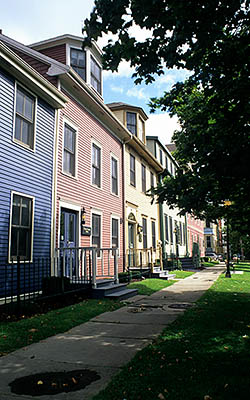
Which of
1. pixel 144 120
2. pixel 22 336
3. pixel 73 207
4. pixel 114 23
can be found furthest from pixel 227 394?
pixel 144 120

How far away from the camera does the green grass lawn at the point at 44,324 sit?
4.97 metres

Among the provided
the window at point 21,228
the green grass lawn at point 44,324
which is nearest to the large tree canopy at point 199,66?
the green grass lawn at point 44,324

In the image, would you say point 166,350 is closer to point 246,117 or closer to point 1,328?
point 1,328

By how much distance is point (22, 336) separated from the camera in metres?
5.24

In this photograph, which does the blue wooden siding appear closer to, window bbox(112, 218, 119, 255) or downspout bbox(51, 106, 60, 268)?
downspout bbox(51, 106, 60, 268)

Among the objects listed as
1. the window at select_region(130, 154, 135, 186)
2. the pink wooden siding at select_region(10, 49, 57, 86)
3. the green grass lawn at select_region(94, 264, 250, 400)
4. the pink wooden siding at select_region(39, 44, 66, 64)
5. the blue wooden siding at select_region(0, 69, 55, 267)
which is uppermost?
the pink wooden siding at select_region(39, 44, 66, 64)

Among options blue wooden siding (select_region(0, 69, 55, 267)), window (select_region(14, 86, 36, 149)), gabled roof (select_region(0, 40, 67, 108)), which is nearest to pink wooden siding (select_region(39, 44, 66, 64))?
gabled roof (select_region(0, 40, 67, 108))

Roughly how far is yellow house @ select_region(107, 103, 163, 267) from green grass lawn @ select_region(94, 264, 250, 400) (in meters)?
10.0

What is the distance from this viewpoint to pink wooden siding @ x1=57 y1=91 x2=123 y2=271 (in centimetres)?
1118

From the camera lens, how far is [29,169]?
366 inches

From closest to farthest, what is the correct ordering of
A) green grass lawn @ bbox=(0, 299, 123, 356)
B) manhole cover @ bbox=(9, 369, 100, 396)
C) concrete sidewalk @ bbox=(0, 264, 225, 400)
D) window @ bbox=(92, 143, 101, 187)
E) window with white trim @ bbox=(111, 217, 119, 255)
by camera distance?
1. manhole cover @ bbox=(9, 369, 100, 396)
2. concrete sidewalk @ bbox=(0, 264, 225, 400)
3. green grass lawn @ bbox=(0, 299, 123, 356)
4. window @ bbox=(92, 143, 101, 187)
5. window with white trim @ bbox=(111, 217, 119, 255)

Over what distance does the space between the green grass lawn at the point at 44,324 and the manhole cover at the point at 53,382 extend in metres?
1.15

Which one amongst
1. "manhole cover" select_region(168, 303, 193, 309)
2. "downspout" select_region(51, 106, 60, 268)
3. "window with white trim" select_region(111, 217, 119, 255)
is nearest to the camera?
"manhole cover" select_region(168, 303, 193, 309)

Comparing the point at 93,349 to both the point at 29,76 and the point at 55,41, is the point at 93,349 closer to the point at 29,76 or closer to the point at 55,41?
the point at 29,76
